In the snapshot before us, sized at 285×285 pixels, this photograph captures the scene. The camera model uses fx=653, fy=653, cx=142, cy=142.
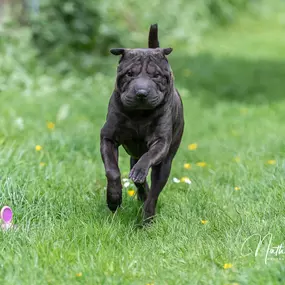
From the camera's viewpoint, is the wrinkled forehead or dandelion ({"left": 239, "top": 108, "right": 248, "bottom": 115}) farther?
Answer: dandelion ({"left": 239, "top": 108, "right": 248, "bottom": 115})

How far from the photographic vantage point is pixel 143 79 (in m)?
4.00

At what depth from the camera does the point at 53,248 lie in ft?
11.6

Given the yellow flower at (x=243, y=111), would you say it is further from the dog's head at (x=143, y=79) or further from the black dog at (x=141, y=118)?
the dog's head at (x=143, y=79)

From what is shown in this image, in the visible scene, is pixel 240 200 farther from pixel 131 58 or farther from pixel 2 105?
pixel 2 105

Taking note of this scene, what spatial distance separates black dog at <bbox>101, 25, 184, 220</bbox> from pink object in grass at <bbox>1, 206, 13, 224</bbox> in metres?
0.62

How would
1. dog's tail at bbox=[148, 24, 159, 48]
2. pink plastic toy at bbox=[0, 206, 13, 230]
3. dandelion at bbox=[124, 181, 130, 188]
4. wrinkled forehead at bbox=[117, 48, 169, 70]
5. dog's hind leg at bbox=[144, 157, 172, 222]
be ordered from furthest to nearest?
dandelion at bbox=[124, 181, 130, 188] → dog's tail at bbox=[148, 24, 159, 48] → dog's hind leg at bbox=[144, 157, 172, 222] → wrinkled forehead at bbox=[117, 48, 169, 70] → pink plastic toy at bbox=[0, 206, 13, 230]

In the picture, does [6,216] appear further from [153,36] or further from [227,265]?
[153,36]

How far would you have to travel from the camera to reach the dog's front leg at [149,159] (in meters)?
3.96

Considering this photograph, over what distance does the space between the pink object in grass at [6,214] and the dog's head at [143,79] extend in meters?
0.97

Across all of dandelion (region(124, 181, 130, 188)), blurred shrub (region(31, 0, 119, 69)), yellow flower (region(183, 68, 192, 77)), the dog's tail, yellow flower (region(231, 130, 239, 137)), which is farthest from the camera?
yellow flower (region(183, 68, 192, 77))

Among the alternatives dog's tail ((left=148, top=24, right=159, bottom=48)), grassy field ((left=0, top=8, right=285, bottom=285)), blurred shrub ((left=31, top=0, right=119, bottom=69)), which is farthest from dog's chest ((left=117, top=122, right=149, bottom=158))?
blurred shrub ((left=31, top=0, right=119, bottom=69))

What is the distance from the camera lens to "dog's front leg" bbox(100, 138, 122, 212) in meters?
4.11

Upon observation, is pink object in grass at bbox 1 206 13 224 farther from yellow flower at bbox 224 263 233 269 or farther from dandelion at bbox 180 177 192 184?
dandelion at bbox 180 177 192 184

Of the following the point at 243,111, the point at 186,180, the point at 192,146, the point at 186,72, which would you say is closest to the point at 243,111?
the point at 243,111
